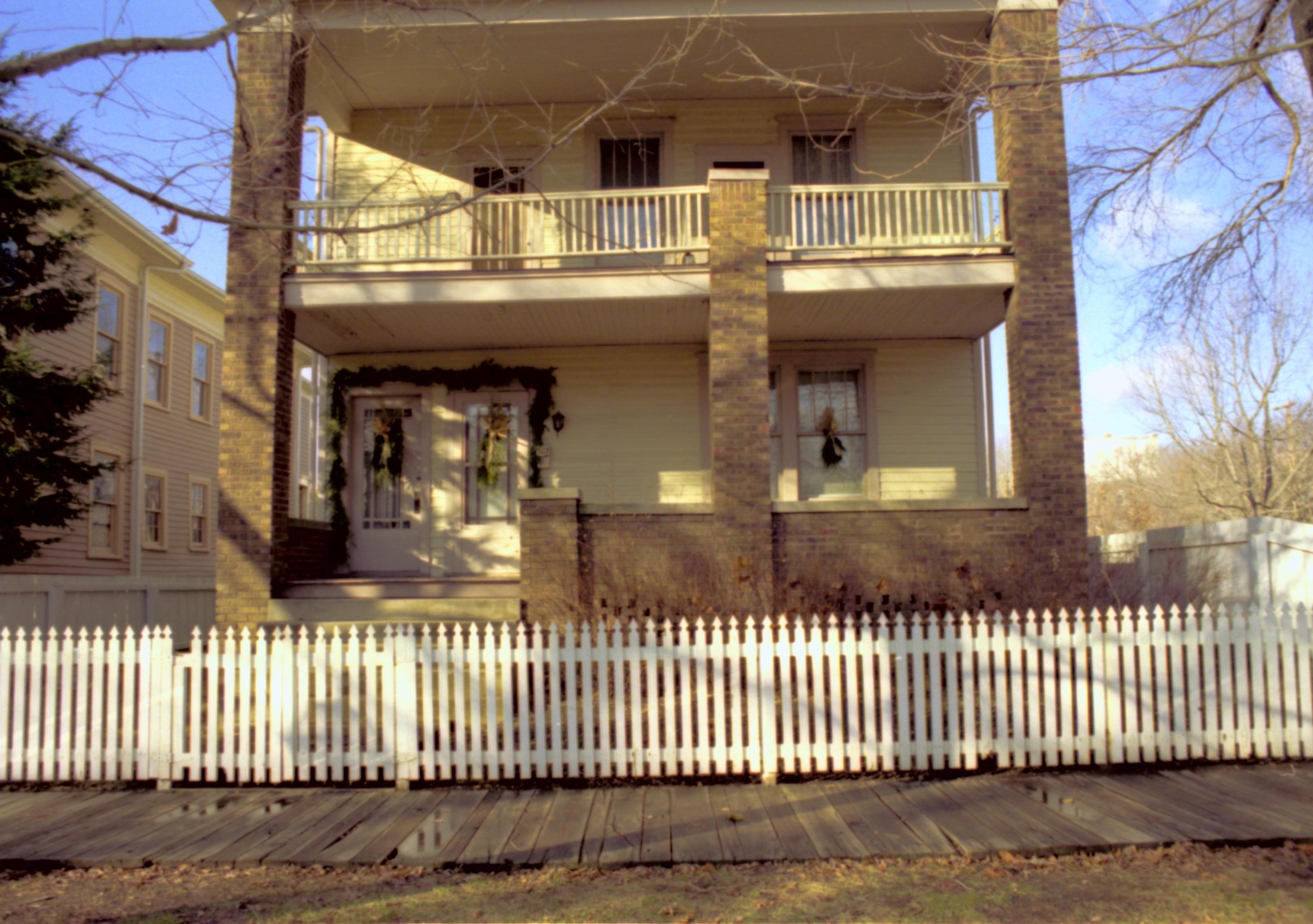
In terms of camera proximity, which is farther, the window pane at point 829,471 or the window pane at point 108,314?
the window pane at point 108,314

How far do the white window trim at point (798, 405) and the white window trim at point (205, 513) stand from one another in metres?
13.5

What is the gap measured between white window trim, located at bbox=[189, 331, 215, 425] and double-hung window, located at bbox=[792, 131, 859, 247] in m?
13.7

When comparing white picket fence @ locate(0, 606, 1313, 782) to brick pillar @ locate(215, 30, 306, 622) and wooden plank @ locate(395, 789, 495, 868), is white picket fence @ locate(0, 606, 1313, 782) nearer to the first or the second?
wooden plank @ locate(395, 789, 495, 868)

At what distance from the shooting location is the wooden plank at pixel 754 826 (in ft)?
16.4

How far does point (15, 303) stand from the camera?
11.8m

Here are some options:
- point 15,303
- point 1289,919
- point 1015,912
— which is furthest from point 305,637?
point 15,303

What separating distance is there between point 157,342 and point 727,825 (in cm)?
1746

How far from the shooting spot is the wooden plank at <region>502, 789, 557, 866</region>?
4988 mm

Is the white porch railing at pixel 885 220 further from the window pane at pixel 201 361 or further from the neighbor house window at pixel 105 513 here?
the window pane at pixel 201 361

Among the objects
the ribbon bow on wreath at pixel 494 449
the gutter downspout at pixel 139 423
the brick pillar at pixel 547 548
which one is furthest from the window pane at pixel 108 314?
the brick pillar at pixel 547 548

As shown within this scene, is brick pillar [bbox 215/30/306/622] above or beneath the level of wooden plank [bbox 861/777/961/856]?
above

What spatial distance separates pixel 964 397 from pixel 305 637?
8.85m

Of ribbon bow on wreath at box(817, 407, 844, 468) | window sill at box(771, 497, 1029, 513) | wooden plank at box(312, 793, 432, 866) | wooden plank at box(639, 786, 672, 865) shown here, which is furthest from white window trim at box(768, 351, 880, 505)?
wooden plank at box(312, 793, 432, 866)

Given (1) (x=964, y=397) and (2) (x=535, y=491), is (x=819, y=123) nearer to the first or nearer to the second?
(1) (x=964, y=397)
